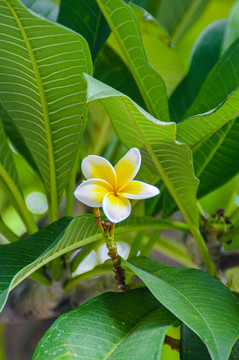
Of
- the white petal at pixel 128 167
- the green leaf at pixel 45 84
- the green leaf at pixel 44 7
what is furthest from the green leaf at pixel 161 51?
the white petal at pixel 128 167

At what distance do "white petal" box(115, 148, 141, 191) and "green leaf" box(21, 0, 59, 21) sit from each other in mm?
318

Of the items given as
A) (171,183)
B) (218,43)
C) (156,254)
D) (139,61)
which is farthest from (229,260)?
(156,254)

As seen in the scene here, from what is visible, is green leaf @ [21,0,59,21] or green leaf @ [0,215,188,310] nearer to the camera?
green leaf @ [0,215,188,310]

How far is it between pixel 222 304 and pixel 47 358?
17 cm

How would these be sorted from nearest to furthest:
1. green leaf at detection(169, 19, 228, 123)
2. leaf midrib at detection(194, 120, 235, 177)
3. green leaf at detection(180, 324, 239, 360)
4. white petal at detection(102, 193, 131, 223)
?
white petal at detection(102, 193, 131, 223) → green leaf at detection(180, 324, 239, 360) → leaf midrib at detection(194, 120, 235, 177) → green leaf at detection(169, 19, 228, 123)

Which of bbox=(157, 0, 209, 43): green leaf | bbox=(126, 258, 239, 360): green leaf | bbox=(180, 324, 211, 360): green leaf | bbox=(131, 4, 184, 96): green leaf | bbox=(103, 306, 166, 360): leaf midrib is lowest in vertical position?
bbox=(180, 324, 211, 360): green leaf

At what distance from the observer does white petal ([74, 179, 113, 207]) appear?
0.34 m

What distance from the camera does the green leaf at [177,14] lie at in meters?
0.89

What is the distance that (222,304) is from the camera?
417mm

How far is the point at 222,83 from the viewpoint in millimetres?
542

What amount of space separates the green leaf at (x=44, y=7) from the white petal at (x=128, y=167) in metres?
0.32

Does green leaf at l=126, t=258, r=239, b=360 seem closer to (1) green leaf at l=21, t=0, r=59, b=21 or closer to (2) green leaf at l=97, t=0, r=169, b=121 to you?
(2) green leaf at l=97, t=0, r=169, b=121

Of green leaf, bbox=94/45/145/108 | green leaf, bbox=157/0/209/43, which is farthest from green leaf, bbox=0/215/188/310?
green leaf, bbox=157/0/209/43

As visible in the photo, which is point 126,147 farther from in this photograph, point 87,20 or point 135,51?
point 87,20
